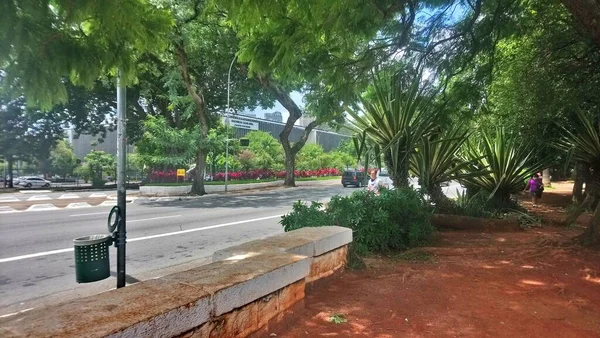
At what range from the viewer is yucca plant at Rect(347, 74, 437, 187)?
7.71 m

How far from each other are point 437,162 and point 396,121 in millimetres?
1540

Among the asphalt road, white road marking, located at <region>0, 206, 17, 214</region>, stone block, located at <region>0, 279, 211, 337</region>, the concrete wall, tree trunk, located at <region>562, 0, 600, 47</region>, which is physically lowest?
the asphalt road

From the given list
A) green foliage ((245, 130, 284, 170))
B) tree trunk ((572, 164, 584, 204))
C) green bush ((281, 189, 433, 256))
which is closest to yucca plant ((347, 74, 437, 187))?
green bush ((281, 189, 433, 256))

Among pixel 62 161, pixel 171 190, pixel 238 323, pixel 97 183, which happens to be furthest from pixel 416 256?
pixel 62 161

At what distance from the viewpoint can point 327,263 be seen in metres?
4.29

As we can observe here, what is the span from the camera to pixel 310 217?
5777mm

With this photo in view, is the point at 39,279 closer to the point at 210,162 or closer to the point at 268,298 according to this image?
the point at 268,298

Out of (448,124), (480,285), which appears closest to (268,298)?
(480,285)

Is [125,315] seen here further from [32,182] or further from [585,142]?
[32,182]

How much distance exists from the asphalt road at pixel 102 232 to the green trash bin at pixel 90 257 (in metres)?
0.88

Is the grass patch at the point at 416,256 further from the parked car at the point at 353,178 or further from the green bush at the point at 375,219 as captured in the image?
the parked car at the point at 353,178

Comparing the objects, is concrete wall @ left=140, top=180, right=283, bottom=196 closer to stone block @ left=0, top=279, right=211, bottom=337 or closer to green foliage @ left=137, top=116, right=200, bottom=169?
green foliage @ left=137, top=116, right=200, bottom=169

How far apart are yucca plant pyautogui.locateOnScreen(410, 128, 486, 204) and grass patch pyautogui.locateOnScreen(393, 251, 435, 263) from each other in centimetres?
262

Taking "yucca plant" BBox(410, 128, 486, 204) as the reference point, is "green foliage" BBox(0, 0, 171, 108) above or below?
above
